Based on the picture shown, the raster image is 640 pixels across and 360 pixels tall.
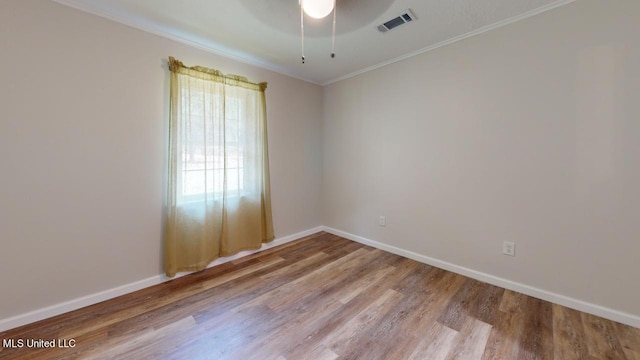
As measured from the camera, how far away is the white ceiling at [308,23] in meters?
1.82

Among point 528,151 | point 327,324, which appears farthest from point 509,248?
point 327,324

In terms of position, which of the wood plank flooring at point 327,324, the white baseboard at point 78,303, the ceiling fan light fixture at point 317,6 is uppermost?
the ceiling fan light fixture at point 317,6

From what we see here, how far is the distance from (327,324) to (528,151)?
7.00 feet

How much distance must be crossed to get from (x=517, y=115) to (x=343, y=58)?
1.82 metres

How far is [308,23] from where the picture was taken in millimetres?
2047

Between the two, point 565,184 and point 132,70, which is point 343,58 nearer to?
point 132,70

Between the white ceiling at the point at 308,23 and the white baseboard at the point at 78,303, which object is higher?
the white ceiling at the point at 308,23

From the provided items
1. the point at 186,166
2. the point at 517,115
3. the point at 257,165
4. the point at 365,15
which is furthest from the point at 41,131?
the point at 517,115

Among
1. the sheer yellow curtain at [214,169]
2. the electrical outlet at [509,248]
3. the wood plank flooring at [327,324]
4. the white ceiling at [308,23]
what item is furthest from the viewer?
the sheer yellow curtain at [214,169]

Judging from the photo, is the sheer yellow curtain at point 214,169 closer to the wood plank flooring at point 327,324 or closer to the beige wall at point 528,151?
the wood plank flooring at point 327,324

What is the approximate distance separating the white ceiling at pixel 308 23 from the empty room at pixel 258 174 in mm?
20

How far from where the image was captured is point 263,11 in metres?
1.89

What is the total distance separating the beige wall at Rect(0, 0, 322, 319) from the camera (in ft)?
5.26

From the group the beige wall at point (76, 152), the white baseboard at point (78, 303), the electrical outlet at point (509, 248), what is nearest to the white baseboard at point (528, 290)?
the electrical outlet at point (509, 248)
